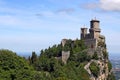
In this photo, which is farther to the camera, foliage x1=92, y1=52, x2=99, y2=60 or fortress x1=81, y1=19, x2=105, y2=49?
fortress x1=81, y1=19, x2=105, y2=49

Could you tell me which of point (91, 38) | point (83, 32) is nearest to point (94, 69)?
point (91, 38)

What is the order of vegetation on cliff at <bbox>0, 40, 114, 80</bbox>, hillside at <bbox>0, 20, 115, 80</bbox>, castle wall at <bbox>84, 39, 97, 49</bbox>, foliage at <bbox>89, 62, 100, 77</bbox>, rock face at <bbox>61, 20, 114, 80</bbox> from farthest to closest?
castle wall at <bbox>84, 39, 97, 49</bbox> → rock face at <bbox>61, 20, 114, 80</bbox> → foliage at <bbox>89, 62, 100, 77</bbox> → hillside at <bbox>0, 20, 115, 80</bbox> → vegetation on cliff at <bbox>0, 40, 114, 80</bbox>

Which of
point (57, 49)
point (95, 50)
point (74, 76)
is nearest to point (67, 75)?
point (74, 76)

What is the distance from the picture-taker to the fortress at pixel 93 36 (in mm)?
82188

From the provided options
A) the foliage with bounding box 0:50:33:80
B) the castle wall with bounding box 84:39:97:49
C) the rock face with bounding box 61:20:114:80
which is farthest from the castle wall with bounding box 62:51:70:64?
the foliage with bounding box 0:50:33:80

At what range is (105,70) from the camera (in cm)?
8056

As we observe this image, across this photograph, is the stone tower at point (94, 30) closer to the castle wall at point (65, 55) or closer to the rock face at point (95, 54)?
the rock face at point (95, 54)

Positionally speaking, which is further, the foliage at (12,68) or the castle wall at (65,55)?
the castle wall at (65,55)

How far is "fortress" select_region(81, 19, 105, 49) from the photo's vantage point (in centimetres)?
8219

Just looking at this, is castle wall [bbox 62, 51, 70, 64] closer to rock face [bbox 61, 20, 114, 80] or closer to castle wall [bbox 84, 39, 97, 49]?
rock face [bbox 61, 20, 114, 80]

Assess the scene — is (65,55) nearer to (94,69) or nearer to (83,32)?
(94,69)

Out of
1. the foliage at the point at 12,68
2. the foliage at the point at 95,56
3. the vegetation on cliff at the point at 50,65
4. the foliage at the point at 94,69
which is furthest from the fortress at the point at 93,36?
the foliage at the point at 12,68

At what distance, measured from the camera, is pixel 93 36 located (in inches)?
3342

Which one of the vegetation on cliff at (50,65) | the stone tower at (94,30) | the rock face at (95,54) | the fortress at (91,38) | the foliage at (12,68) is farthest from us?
the stone tower at (94,30)
